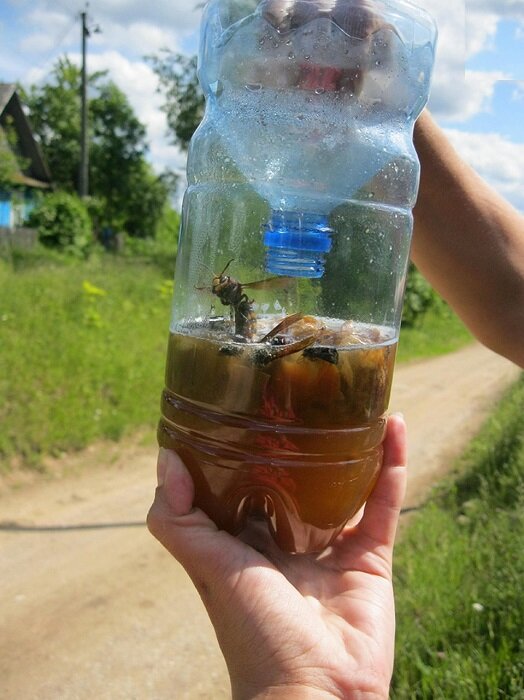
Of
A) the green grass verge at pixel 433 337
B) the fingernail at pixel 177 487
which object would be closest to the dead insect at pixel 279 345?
the fingernail at pixel 177 487

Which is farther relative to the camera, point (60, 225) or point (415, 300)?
point (60, 225)

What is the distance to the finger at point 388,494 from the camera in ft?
6.70

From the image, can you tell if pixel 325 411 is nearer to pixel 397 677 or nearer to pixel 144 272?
pixel 397 677

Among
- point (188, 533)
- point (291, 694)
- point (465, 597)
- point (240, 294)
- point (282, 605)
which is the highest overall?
point (240, 294)

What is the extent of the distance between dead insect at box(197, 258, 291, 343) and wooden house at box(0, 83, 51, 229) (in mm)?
23126

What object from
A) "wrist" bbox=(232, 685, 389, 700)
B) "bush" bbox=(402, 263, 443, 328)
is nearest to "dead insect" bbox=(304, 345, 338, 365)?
"wrist" bbox=(232, 685, 389, 700)

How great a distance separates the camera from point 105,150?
3256 cm

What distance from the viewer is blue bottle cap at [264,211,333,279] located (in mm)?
1888

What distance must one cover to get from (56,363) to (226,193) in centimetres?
599

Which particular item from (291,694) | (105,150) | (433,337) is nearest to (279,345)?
(291,694)

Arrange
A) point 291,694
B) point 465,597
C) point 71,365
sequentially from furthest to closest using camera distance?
point 71,365 → point 465,597 → point 291,694

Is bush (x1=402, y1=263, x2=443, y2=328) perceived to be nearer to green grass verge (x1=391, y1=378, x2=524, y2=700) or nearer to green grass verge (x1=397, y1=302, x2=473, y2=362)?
green grass verge (x1=397, y1=302, x2=473, y2=362)

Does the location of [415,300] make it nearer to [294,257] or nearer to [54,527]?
[54,527]

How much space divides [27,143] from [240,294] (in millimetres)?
27919
